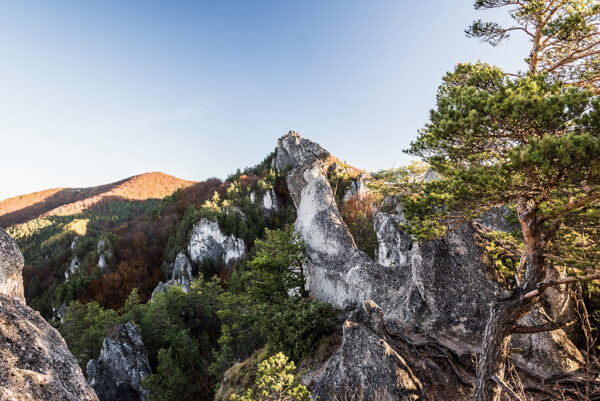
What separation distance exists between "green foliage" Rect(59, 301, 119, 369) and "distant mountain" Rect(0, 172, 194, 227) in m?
99.3

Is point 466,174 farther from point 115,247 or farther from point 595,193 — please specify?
point 115,247

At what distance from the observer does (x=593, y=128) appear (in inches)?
169

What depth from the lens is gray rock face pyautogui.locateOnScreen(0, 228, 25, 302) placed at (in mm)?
5566

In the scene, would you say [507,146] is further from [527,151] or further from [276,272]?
[276,272]

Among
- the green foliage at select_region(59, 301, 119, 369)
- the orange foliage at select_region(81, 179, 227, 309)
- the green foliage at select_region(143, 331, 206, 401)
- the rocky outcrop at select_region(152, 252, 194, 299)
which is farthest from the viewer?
the orange foliage at select_region(81, 179, 227, 309)

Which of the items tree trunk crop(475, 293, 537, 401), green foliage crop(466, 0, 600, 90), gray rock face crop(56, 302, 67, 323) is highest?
green foliage crop(466, 0, 600, 90)

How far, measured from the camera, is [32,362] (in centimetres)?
332

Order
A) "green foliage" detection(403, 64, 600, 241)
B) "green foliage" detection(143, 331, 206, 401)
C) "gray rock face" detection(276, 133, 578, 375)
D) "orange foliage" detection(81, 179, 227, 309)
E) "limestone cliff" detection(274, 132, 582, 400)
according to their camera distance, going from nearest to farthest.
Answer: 1. "green foliage" detection(403, 64, 600, 241)
2. "limestone cliff" detection(274, 132, 582, 400)
3. "gray rock face" detection(276, 133, 578, 375)
4. "green foliage" detection(143, 331, 206, 401)
5. "orange foliage" detection(81, 179, 227, 309)

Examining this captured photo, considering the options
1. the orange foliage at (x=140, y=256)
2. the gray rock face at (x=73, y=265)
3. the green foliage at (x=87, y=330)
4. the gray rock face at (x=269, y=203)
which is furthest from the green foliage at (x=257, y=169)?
the green foliage at (x=87, y=330)

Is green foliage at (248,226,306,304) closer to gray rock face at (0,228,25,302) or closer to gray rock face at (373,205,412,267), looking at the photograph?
gray rock face at (373,205,412,267)

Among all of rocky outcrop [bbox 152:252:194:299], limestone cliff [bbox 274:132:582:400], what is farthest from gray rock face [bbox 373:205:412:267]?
rocky outcrop [bbox 152:252:194:299]

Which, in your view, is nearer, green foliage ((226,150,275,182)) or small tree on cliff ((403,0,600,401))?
small tree on cliff ((403,0,600,401))

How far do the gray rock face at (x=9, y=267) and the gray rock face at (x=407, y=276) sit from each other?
412 inches

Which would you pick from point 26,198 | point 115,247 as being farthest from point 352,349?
point 26,198
